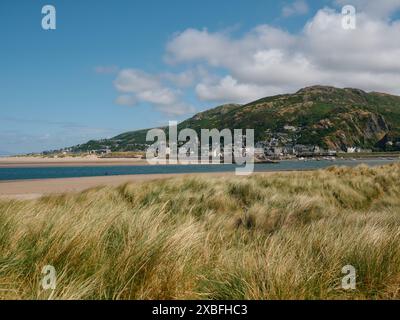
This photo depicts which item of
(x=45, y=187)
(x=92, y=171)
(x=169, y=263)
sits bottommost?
(x=92, y=171)

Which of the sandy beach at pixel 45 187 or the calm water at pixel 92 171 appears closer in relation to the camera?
the sandy beach at pixel 45 187

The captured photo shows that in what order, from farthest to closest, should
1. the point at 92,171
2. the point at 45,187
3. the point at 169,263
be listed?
the point at 92,171 → the point at 45,187 → the point at 169,263

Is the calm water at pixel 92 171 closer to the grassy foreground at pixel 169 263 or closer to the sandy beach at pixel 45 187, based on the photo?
the sandy beach at pixel 45 187

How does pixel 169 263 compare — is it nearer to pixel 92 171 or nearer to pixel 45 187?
pixel 45 187

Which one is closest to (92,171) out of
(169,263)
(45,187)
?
(45,187)

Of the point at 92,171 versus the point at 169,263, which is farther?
the point at 92,171

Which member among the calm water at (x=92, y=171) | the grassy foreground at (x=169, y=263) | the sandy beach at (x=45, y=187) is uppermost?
the grassy foreground at (x=169, y=263)

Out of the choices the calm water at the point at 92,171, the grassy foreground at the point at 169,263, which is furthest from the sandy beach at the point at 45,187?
the calm water at the point at 92,171

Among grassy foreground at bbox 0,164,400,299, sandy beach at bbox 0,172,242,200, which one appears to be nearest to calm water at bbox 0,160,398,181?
sandy beach at bbox 0,172,242,200

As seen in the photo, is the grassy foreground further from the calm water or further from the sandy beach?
the calm water

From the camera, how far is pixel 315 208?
8.90m
